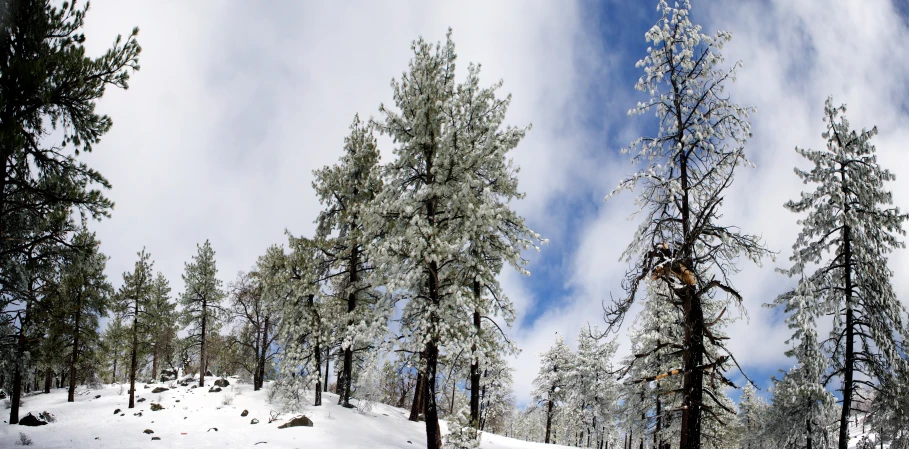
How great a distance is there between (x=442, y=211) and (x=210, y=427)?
13.3m

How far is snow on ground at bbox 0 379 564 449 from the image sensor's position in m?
14.6

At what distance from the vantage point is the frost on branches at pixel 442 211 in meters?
12.3

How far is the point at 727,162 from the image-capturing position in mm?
9711

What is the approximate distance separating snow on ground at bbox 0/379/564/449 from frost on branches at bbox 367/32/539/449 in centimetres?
411

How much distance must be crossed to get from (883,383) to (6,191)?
27.8 m

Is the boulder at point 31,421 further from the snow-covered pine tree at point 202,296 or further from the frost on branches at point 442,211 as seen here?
the frost on branches at point 442,211

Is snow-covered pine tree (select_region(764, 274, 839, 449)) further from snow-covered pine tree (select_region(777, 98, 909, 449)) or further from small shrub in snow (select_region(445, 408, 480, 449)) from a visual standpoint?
small shrub in snow (select_region(445, 408, 480, 449))

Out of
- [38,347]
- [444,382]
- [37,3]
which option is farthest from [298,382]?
[38,347]

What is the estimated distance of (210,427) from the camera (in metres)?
17.6

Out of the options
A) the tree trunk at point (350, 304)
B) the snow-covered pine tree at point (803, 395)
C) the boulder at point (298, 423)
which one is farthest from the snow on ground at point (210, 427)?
the snow-covered pine tree at point (803, 395)

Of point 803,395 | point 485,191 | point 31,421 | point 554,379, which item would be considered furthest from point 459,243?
point 554,379

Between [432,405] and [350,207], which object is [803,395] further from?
[350,207]

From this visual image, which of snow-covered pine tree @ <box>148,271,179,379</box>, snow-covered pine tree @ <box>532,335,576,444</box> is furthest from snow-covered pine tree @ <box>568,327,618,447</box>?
snow-covered pine tree @ <box>148,271,179,379</box>

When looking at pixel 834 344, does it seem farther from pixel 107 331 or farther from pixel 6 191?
pixel 107 331
